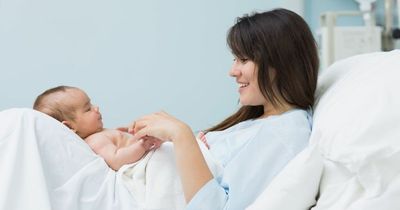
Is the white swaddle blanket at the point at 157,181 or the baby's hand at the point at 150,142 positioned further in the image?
the baby's hand at the point at 150,142

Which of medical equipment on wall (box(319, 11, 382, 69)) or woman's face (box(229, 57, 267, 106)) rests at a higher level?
woman's face (box(229, 57, 267, 106))

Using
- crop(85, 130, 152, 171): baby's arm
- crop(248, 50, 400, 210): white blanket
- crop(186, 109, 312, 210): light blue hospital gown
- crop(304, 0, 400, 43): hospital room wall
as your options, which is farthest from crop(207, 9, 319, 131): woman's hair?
crop(304, 0, 400, 43): hospital room wall

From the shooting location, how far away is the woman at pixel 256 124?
1.06 metres

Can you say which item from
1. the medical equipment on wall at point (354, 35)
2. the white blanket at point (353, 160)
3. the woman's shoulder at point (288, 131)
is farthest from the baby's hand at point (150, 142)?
the medical equipment on wall at point (354, 35)

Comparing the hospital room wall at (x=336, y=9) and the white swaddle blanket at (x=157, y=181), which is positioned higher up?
the hospital room wall at (x=336, y=9)

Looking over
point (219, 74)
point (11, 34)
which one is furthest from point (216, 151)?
point (11, 34)

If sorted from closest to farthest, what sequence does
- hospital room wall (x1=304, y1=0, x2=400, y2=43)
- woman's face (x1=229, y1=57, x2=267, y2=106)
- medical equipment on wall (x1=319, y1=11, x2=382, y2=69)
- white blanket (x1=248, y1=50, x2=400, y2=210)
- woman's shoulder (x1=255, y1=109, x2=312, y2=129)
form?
white blanket (x1=248, y1=50, x2=400, y2=210), woman's shoulder (x1=255, y1=109, x2=312, y2=129), woman's face (x1=229, y1=57, x2=267, y2=106), medical equipment on wall (x1=319, y1=11, x2=382, y2=69), hospital room wall (x1=304, y1=0, x2=400, y2=43)

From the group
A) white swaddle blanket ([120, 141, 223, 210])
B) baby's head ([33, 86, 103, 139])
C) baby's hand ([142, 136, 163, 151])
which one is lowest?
white swaddle blanket ([120, 141, 223, 210])

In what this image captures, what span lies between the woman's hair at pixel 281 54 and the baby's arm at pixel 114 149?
370 mm

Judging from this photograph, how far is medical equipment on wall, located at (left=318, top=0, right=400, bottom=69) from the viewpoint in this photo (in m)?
2.16

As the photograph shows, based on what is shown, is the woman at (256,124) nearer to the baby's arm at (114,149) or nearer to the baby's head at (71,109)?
the baby's arm at (114,149)

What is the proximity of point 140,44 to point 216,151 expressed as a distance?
110 cm

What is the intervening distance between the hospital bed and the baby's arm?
58 mm

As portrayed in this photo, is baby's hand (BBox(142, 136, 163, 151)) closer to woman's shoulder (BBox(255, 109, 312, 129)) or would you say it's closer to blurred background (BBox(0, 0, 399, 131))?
woman's shoulder (BBox(255, 109, 312, 129))
